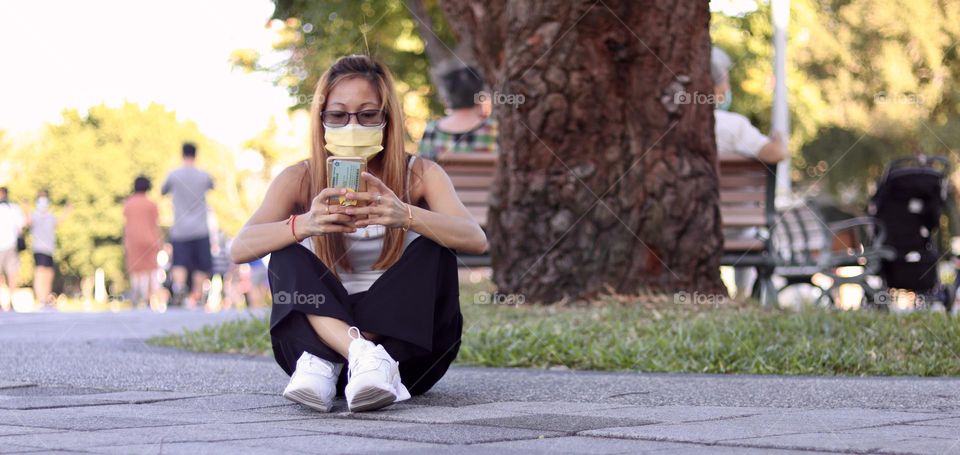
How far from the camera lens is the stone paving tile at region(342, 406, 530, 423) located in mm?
4223

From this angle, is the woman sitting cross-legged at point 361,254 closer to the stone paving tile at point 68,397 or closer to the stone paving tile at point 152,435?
the stone paving tile at point 152,435

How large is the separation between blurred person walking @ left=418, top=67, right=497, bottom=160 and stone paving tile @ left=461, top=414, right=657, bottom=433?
6.21 metres

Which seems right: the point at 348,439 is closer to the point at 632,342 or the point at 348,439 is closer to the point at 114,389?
the point at 114,389

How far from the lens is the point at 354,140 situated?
14.9 ft

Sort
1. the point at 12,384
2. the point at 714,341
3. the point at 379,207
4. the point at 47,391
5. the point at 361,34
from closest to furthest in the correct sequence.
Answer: the point at 379,207 < the point at 47,391 < the point at 12,384 < the point at 714,341 < the point at 361,34

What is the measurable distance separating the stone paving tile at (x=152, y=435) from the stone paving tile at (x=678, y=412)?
3.50ft

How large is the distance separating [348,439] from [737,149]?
6287 mm

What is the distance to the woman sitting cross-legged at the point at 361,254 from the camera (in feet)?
14.3

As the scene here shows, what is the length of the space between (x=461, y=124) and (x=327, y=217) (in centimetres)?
660

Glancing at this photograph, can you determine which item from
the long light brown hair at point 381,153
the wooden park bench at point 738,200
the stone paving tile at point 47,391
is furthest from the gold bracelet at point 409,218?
the wooden park bench at point 738,200

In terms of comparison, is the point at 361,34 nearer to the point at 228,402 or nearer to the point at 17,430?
the point at 228,402

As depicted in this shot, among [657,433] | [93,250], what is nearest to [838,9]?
[657,433]

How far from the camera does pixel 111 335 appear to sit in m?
9.50

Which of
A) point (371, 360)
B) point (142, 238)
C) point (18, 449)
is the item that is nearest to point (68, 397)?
point (371, 360)
